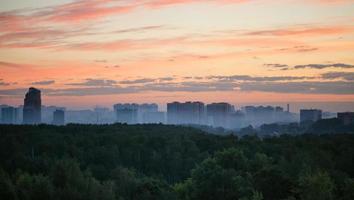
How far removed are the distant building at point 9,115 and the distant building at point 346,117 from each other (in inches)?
3824

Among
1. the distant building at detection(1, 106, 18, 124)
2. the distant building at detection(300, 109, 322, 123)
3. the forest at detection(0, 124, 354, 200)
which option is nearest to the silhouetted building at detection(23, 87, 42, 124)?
the distant building at detection(1, 106, 18, 124)

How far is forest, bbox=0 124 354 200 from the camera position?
2923 centimetres

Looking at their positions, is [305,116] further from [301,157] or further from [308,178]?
[308,178]

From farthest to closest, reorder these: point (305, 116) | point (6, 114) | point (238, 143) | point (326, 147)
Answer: point (305, 116)
point (6, 114)
point (238, 143)
point (326, 147)

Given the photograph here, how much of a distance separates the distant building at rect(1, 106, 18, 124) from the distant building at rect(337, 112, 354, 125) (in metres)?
97.1

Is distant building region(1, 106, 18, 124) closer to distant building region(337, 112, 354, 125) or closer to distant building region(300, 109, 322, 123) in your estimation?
distant building region(337, 112, 354, 125)

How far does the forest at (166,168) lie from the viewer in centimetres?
2923

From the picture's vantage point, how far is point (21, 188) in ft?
92.5

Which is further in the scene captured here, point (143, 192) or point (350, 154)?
point (350, 154)

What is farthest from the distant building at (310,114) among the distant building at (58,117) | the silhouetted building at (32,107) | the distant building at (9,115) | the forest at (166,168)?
the forest at (166,168)

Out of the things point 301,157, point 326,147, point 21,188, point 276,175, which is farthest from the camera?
point 326,147

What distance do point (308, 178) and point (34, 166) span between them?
23.2 metres

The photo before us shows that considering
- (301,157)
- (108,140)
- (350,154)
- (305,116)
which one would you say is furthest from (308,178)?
(305,116)

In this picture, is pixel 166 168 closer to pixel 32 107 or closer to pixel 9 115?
pixel 32 107
